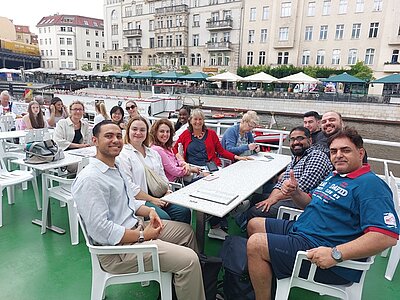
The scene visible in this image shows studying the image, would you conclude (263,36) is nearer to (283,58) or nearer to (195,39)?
(283,58)

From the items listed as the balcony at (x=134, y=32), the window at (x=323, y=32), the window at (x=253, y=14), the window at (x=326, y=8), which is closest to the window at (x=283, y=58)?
the window at (x=323, y=32)

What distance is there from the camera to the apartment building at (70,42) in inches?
2044

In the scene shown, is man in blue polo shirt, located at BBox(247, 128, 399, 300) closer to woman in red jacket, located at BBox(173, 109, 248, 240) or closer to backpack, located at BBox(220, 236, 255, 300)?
backpack, located at BBox(220, 236, 255, 300)

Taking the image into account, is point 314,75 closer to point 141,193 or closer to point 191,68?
point 191,68

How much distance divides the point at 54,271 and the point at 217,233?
1.46 meters

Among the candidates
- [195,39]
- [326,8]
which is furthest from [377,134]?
[195,39]

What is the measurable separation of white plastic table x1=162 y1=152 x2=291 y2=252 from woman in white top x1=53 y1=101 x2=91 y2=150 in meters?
2.26

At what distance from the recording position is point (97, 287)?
164cm

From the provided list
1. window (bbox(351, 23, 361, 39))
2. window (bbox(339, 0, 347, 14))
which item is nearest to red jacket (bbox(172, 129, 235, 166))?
window (bbox(351, 23, 361, 39))

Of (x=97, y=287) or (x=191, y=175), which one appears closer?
(x=97, y=287)

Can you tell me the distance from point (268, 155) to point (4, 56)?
4985 centimetres

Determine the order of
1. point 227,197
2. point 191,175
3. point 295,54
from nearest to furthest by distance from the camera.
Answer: point 227,197, point 191,175, point 295,54

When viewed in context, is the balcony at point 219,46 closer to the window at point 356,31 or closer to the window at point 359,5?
the window at point 356,31

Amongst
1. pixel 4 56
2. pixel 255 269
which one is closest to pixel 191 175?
pixel 255 269
